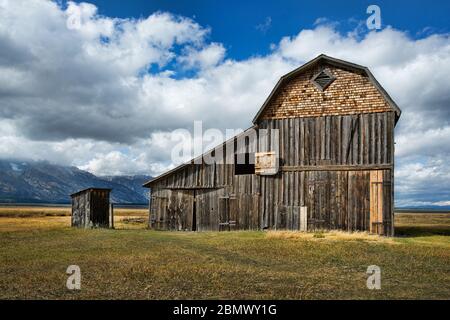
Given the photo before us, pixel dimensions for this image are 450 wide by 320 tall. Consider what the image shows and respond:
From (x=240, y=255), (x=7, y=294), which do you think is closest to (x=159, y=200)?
(x=240, y=255)

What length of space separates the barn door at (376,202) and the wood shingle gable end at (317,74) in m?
4.02

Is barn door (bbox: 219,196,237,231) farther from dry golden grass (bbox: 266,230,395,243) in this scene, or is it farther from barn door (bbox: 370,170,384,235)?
barn door (bbox: 370,170,384,235)

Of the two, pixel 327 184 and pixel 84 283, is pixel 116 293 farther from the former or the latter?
pixel 327 184

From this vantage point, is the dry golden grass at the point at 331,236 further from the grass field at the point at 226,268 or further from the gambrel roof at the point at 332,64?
the gambrel roof at the point at 332,64

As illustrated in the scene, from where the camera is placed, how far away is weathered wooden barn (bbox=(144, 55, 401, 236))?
2566 centimetres

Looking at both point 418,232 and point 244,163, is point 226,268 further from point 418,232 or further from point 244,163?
point 418,232

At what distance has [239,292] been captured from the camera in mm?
10266

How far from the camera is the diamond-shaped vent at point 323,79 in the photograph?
27.0 m

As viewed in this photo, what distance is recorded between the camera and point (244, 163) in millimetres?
29656

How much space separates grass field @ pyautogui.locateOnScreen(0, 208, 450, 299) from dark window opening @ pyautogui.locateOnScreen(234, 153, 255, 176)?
7.70 meters

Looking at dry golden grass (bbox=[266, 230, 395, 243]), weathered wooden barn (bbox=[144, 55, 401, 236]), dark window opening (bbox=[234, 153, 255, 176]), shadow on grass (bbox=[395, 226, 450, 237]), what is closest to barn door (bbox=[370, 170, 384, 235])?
weathered wooden barn (bbox=[144, 55, 401, 236])

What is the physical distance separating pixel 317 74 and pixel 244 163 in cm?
770

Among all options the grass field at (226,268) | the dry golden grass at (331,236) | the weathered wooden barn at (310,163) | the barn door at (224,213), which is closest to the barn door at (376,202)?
the weathered wooden barn at (310,163)

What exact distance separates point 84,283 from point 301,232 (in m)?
16.9
